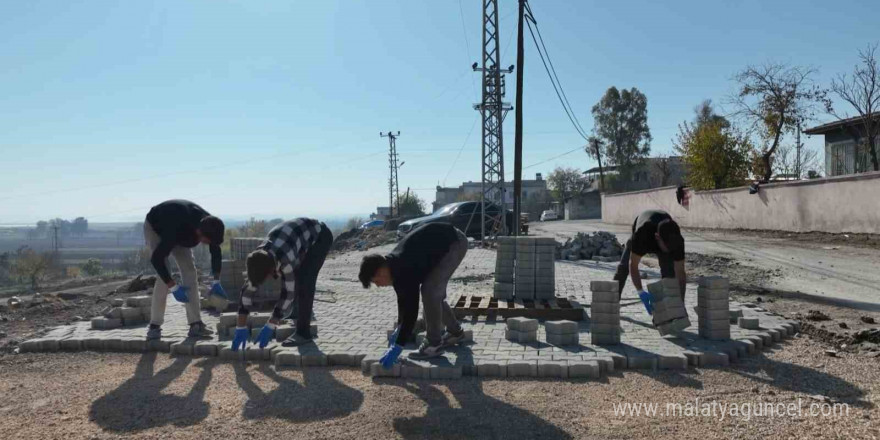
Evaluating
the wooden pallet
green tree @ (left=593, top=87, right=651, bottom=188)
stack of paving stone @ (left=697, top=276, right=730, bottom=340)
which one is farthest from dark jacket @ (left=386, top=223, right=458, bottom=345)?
green tree @ (left=593, top=87, right=651, bottom=188)

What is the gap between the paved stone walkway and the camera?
14.6ft

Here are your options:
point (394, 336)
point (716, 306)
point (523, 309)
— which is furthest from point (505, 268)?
point (394, 336)

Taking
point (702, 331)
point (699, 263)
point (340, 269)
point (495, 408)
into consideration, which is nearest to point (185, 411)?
point (495, 408)

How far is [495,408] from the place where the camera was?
12.2 feet

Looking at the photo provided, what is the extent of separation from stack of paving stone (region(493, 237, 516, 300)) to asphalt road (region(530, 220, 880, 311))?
400 centimetres

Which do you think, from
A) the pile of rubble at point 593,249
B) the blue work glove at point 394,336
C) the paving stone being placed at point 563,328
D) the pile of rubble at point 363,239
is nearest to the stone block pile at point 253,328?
the blue work glove at point 394,336

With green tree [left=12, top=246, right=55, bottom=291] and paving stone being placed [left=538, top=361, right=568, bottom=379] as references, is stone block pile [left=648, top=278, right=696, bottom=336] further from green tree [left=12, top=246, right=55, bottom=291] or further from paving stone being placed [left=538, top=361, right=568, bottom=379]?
green tree [left=12, top=246, right=55, bottom=291]

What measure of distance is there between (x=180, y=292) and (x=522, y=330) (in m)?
3.29

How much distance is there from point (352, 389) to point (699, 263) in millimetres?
A: 10019

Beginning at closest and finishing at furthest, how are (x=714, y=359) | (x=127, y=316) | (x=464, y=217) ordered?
1. (x=714, y=359)
2. (x=127, y=316)
3. (x=464, y=217)

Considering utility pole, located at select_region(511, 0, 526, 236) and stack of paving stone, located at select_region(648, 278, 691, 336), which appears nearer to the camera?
stack of paving stone, located at select_region(648, 278, 691, 336)

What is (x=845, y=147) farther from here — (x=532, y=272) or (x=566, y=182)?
(x=566, y=182)

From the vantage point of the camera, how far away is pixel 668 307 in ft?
17.5

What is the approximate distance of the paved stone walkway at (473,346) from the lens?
175 inches
